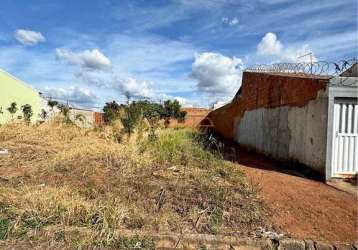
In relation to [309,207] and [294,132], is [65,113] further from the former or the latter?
[309,207]

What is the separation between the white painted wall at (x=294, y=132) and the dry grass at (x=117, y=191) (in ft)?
8.27

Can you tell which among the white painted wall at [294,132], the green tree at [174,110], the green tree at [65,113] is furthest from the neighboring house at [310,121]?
the green tree at [174,110]

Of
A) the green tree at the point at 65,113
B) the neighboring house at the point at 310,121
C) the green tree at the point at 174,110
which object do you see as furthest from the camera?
the green tree at the point at 174,110

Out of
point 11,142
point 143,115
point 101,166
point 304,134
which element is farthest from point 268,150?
point 11,142

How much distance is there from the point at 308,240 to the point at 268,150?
359 inches

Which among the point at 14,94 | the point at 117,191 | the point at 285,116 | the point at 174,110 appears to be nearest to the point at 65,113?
the point at 285,116

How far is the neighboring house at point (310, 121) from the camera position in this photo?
9.20 m

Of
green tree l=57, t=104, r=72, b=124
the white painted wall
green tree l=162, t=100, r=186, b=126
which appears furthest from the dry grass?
green tree l=162, t=100, r=186, b=126

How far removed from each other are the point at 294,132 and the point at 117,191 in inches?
260

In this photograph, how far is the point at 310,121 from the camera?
10.2 metres

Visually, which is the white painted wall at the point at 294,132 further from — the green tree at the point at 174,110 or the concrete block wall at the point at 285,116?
the green tree at the point at 174,110

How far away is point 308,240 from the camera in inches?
203

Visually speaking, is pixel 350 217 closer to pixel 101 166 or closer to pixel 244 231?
pixel 244 231

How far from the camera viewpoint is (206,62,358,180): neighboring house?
920 centimetres
